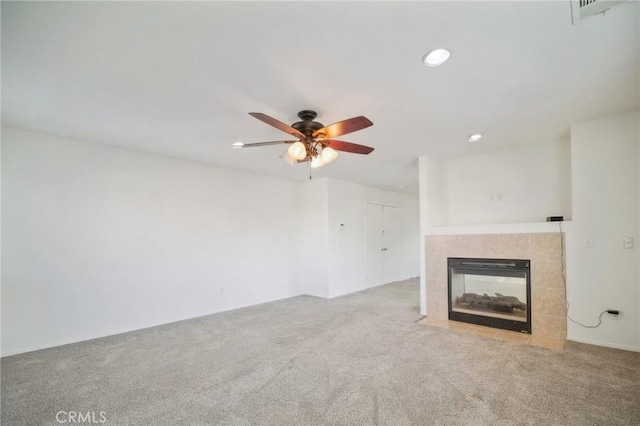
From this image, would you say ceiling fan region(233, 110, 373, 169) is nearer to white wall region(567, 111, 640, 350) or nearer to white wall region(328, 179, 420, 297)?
white wall region(567, 111, 640, 350)

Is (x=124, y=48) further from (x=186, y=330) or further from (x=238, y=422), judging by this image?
(x=186, y=330)

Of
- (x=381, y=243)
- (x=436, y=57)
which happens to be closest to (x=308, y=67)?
(x=436, y=57)

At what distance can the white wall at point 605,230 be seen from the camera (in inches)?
121

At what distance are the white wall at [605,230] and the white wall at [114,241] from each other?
15.6ft

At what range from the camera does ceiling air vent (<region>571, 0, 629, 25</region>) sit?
158 cm

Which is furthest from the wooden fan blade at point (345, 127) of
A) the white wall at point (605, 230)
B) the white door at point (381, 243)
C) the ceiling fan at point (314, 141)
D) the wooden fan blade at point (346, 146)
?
the white door at point (381, 243)

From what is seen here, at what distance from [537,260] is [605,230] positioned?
72cm

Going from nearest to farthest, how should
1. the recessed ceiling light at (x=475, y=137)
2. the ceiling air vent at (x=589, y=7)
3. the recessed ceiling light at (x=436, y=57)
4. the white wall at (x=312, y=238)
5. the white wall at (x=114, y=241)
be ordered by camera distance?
the ceiling air vent at (x=589, y=7) < the recessed ceiling light at (x=436, y=57) < the white wall at (x=114, y=241) < the recessed ceiling light at (x=475, y=137) < the white wall at (x=312, y=238)

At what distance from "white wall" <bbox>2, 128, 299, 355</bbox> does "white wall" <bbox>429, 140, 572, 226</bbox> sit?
3.46 m

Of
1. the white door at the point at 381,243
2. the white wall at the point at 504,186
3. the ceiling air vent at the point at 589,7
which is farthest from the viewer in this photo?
the white door at the point at 381,243

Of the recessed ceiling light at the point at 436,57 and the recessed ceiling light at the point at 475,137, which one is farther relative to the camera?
the recessed ceiling light at the point at 475,137

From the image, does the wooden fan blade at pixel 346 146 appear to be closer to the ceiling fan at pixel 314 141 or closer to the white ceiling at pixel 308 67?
the ceiling fan at pixel 314 141

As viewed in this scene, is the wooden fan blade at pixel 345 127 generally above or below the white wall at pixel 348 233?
above

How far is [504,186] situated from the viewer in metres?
4.36
